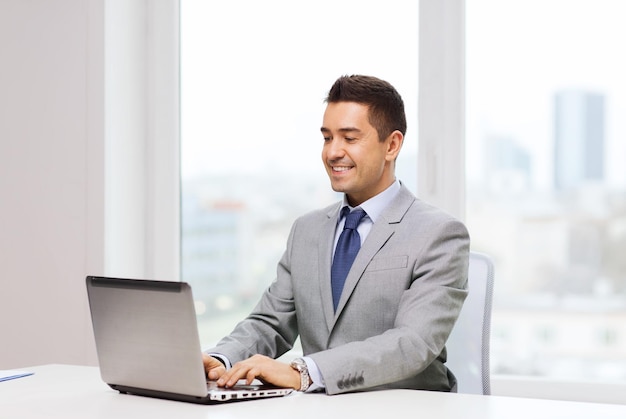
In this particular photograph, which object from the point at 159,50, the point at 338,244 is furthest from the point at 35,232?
the point at 338,244

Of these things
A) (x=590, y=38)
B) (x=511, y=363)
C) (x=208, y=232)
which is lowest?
(x=511, y=363)

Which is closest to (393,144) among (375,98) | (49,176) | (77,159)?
(375,98)

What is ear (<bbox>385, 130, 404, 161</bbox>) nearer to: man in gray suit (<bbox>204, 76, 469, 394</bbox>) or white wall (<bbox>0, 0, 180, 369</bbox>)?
man in gray suit (<bbox>204, 76, 469, 394</bbox>)

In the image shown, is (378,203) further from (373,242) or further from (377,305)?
(377,305)

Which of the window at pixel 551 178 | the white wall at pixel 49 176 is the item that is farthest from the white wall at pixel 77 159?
the window at pixel 551 178

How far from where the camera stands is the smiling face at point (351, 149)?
86.2 inches

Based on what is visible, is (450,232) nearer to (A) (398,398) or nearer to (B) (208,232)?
(A) (398,398)

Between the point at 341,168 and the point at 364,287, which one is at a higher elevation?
the point at 341,168

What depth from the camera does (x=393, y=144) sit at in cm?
227

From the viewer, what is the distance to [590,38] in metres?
3.12

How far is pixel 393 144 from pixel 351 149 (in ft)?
0.45

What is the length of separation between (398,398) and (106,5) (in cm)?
229

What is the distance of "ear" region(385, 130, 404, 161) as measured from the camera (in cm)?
226

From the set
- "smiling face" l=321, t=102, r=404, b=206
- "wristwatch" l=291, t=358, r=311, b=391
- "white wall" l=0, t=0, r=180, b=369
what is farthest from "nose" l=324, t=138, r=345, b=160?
"white wall" l=0, t=0, r=180, b=369
